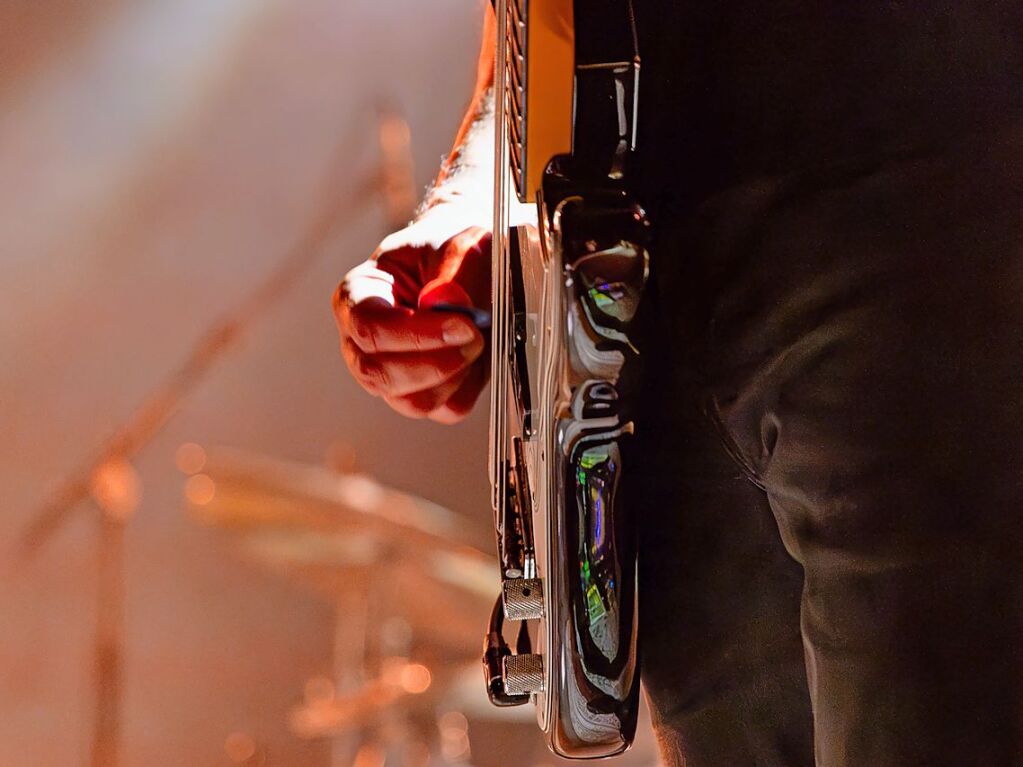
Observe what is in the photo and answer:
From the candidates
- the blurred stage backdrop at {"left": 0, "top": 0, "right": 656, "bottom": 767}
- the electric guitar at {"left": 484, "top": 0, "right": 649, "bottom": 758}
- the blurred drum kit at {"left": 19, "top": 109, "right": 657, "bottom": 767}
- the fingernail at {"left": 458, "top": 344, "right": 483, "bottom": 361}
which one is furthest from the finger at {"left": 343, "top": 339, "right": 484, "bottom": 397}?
the blurred stage backdrop at {"left": 0, "top": 0, "right": 656, "bottom": 767}

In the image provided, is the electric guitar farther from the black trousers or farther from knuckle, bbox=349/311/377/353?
knuckle, bbox=349/311/377/353

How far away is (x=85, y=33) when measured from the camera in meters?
2.43

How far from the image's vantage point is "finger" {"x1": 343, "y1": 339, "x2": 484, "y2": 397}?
23.6 inches

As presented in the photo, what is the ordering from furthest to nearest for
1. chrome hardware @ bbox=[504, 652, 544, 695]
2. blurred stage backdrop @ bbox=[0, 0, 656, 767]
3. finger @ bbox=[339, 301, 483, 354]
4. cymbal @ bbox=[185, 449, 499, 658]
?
blurred stage backdrop @ bbox=[0, 0, 656, 767], cymbal @ bbox=[185, 449, 499, 658], finger @ bbox=[339, 301, 483, 354], chrome hardware @ bbox=[504, 652, 544, 695]

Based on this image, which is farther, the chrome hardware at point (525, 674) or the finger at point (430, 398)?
the finger at point (430, 398)

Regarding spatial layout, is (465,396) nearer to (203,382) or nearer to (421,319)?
(421,319)

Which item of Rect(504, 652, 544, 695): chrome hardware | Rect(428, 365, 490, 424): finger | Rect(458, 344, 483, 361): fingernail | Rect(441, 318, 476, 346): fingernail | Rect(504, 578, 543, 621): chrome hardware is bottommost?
Rect(504, 652, 544, 695): chrome hardware

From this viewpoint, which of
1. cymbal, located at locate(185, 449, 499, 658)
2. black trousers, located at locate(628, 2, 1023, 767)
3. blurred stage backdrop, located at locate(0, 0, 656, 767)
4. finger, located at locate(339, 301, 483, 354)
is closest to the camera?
black trousers, located at locate(628, 2, 1023, 767)

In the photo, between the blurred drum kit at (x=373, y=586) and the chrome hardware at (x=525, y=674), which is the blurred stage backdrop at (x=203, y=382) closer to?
the blurred drum kit at (x=373, y=586)

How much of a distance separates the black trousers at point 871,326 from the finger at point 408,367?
7.5 inches

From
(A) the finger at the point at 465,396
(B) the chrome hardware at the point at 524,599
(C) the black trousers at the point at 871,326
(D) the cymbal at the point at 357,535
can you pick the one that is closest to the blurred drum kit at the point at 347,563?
(D) the cymbal at the point at 357,535

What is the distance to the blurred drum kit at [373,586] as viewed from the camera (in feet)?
6.38

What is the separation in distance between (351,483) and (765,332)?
5.52 ft

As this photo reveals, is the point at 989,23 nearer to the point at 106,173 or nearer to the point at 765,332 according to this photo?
the point at 765,332
